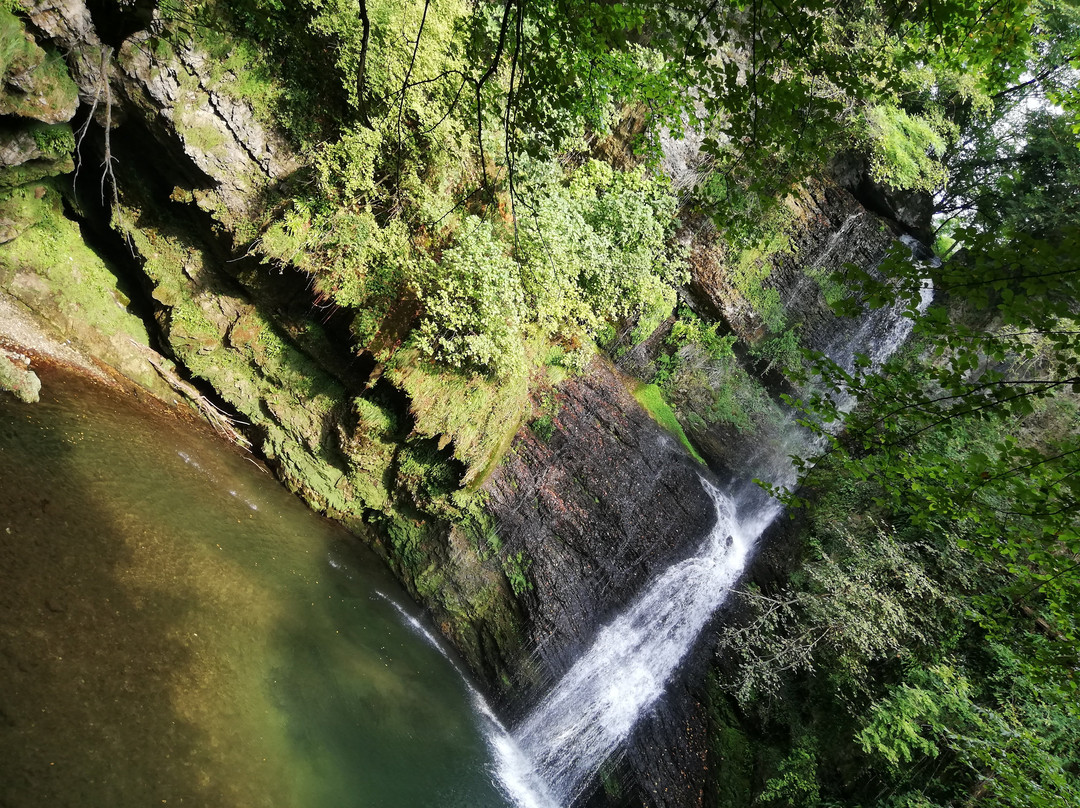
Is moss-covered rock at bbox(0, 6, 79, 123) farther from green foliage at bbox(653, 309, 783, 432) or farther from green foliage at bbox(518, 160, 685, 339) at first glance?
green foliage at bbox(653, 309, 783, 432)

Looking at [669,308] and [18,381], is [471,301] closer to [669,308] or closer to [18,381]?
[669,308]

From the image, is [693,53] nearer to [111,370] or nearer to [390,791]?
[390,791]

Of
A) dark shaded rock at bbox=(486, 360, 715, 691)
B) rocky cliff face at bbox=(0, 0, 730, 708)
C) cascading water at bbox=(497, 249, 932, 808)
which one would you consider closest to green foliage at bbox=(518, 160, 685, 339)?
dark shaded rock at bbox=(486, 360, 715, 691)

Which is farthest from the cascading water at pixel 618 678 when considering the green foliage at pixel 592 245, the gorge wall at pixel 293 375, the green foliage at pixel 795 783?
the green foliage at pixel 592 245

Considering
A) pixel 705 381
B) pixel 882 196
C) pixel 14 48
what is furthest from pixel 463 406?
pixel 882 196

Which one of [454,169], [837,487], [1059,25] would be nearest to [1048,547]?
[837,487]
